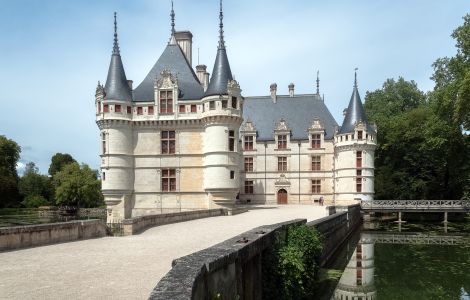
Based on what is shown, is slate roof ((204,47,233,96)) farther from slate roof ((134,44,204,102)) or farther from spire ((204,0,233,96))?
slate roof ((134,44,204,102))

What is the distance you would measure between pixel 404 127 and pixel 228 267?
3520 centimetres

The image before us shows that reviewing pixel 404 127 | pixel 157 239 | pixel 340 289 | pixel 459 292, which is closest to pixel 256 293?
pixel 157 239

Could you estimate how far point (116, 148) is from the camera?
2448cm

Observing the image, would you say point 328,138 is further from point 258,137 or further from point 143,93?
point 143,93

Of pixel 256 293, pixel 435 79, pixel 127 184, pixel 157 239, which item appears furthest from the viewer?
pixel 435 79

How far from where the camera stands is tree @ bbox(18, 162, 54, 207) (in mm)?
49406

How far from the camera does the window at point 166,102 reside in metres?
25.1

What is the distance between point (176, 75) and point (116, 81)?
3.87 meters

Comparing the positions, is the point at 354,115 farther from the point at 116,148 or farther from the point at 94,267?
the point at 94,267

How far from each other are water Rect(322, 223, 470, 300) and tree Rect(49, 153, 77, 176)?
171 feet

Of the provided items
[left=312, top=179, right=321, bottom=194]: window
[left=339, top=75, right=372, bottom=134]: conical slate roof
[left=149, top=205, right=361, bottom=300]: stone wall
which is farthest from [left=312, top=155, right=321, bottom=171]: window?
[left=149, top=205, right=361, bottom=300]: stone wall

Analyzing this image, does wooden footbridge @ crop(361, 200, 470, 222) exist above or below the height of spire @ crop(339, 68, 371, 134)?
below

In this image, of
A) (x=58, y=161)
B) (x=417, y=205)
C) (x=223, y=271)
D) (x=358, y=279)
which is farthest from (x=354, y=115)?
(x=58, y=161)

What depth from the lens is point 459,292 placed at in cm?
1252
